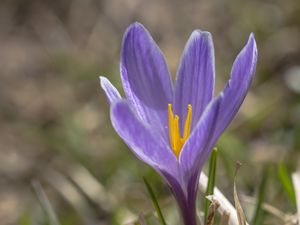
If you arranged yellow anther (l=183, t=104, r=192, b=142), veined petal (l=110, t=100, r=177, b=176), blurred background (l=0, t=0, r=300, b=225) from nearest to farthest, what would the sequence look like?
veined petal (l=110, t=100, r=177, b=176)
yellow anther (l=183, t=104, r=192, b=142)
blurred background (l=0, t=0, r=300, b=225)

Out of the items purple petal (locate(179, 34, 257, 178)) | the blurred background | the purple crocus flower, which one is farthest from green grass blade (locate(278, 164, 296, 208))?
purple petal (locate(179, 34, 257, 178))

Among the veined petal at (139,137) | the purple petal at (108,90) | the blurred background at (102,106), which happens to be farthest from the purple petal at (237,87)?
the blurred background at (102,106)

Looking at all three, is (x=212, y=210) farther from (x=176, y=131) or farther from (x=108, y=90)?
(x=108, y=90)

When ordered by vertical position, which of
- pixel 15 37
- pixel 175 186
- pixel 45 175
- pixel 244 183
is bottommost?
pixel 244 183

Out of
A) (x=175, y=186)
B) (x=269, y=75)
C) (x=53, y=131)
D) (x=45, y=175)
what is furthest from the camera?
(x=269, y=75)

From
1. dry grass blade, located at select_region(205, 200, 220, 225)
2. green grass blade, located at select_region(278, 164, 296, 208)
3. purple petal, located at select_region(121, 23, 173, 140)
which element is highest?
purple petal, located at select_region(121, 23, 173, 140)

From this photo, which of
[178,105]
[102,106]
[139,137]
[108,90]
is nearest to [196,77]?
[178,105]

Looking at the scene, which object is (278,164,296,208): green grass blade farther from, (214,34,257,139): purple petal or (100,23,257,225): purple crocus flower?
(214,34,257,139): purple petal

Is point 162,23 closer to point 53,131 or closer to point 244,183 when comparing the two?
point 53,131

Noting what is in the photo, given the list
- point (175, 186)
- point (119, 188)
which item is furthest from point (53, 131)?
point (175, 186)
